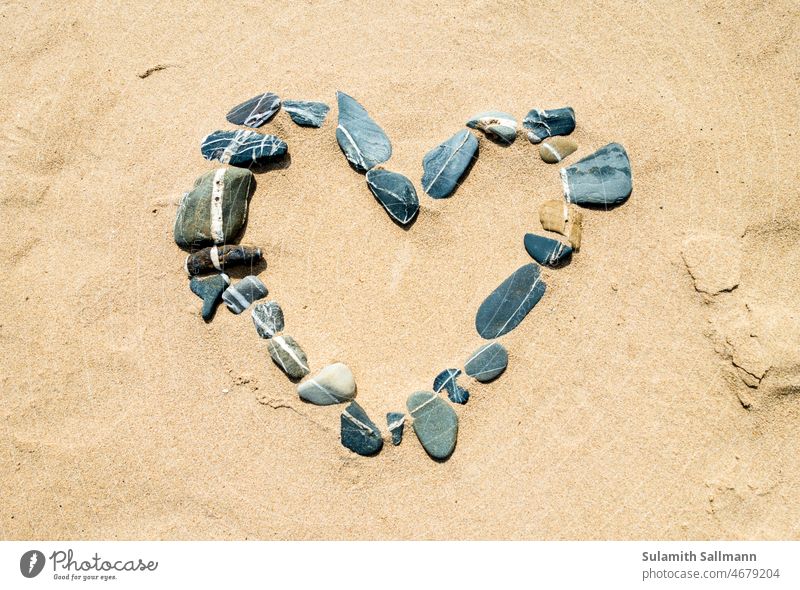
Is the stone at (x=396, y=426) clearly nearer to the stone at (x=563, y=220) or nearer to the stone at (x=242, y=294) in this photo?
the stone at (x=242, y=294)

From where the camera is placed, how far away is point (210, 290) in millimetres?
3182

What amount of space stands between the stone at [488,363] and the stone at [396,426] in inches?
15.9

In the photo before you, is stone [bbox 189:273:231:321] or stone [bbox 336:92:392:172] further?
stone [bbox 336:92:392:172]

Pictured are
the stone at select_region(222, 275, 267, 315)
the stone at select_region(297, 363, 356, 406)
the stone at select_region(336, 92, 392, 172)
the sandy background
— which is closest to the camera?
the sandy background

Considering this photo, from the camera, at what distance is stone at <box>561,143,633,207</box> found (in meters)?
3.19

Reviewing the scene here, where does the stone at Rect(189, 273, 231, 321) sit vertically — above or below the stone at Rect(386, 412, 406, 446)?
above

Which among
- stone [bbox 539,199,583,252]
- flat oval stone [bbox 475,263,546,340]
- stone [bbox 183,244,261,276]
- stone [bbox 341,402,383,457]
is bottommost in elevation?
stone [bbox 341,402,383,457]

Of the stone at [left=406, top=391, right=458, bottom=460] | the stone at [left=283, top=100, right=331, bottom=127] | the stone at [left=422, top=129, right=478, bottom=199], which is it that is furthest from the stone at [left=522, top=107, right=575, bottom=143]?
the stone at [left=406, top=391, right=458, bottom=460]

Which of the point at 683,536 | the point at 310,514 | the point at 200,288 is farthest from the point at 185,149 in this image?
the point at 683,536

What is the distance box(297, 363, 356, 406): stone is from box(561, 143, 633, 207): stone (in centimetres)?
148

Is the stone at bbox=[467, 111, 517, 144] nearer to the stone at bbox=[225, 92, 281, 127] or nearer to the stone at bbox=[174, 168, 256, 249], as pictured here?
the stone at bbox=[225, 92, 281, 127]

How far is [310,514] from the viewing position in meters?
2.97

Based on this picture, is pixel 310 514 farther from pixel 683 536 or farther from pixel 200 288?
pixel 683 536

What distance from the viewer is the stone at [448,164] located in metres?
3.22
